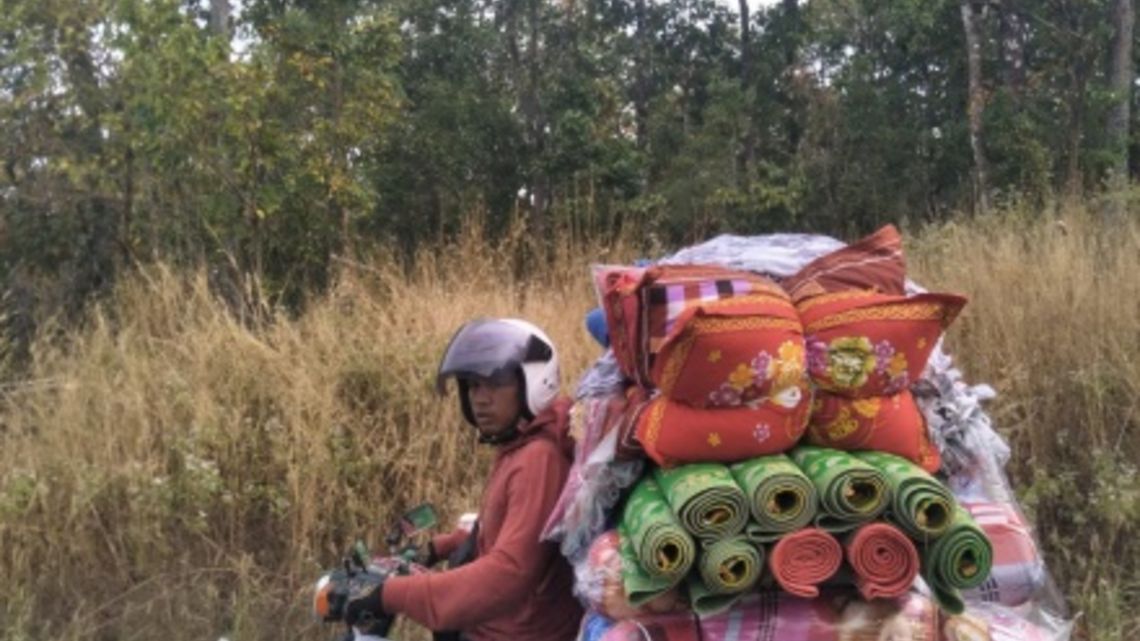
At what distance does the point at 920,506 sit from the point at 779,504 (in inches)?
10.1

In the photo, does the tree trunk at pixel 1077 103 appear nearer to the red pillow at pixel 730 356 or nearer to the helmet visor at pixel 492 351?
the helmet visor at pixel 492 351

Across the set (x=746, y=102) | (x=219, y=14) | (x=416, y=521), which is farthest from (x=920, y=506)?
(x=746, y=102)

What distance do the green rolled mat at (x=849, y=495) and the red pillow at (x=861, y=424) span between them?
0.17 m

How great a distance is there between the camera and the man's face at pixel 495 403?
10.5ft

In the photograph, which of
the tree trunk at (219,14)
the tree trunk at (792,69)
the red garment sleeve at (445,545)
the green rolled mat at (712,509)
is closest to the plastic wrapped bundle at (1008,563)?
the green rolled mat at (712,509)

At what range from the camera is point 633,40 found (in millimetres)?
25859

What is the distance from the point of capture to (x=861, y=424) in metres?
2.61

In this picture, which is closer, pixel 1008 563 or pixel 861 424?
pixel 861 424

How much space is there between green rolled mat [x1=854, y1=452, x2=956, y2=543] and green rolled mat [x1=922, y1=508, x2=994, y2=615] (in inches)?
1.1

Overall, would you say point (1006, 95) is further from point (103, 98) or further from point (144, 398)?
point (144, 398)

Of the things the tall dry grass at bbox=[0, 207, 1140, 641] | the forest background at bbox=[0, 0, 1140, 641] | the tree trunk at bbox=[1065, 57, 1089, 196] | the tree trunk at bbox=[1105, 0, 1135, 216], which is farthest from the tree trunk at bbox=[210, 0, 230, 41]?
the tree trunk at bbox=[1105, 0, 1135, 216]

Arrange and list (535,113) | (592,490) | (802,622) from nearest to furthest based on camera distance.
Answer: (802,622), (592,490), (535,113)

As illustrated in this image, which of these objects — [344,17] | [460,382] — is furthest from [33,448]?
[344,17]

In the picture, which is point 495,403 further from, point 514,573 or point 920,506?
point 920,506
